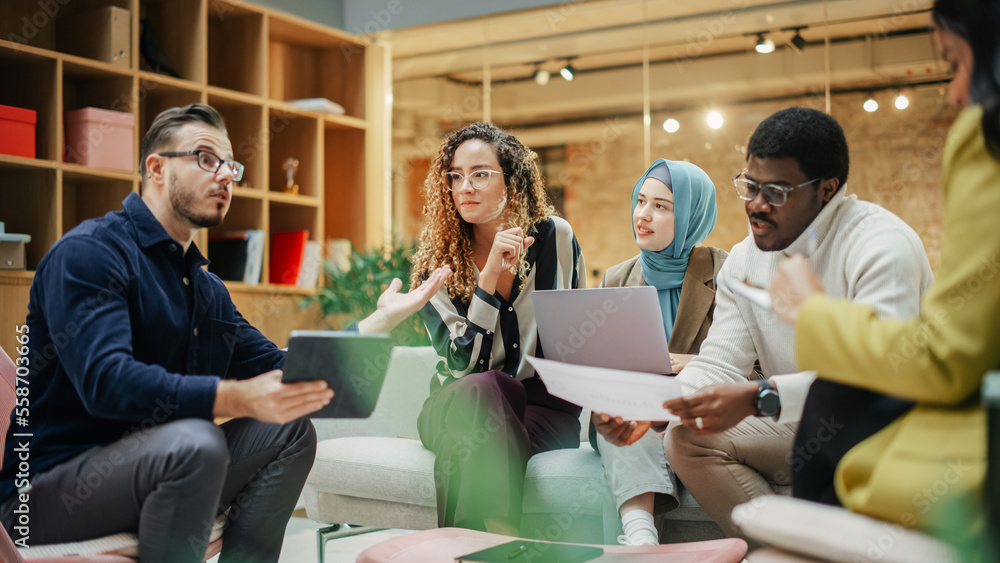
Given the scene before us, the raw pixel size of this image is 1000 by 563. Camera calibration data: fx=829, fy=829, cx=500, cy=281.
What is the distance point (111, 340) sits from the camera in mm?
1464

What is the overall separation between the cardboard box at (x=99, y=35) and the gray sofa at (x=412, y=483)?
1974 mm

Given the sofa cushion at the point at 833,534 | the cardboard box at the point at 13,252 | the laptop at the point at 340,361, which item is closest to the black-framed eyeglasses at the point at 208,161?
the laptop at the point at 340,361

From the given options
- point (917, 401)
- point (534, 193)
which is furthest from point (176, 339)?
point (917, 401)

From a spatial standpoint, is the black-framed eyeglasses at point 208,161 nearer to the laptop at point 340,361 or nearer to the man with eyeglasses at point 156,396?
the man with eyeglasses at point 156,396

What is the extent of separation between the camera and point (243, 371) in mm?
1922

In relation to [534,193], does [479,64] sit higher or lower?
higher

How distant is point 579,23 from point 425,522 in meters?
3.35

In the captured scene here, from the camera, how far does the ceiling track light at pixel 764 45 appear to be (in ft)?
14.4

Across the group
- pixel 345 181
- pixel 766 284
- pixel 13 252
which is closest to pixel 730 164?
pixel 345 181

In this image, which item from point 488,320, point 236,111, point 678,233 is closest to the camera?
point 488,320

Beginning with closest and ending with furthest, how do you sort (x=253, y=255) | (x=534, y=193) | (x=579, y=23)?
(x=534, y=193)
(x=253, y=255)
(x=579, y=23)

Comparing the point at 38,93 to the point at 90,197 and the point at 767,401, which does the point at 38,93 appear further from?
the point at 767,401

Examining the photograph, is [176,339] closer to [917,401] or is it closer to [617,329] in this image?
[617,329]

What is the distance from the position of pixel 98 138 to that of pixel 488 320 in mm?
2225
